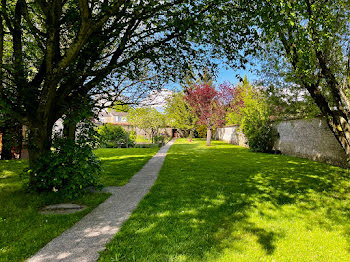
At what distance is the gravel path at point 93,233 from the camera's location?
2.89 metres

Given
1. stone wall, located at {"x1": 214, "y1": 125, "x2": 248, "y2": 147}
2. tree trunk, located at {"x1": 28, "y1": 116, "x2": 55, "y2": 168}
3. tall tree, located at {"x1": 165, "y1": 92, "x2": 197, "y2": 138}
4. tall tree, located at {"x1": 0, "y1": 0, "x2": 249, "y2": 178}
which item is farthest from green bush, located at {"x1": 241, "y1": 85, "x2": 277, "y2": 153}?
tree trunk, located at {"x1": 28, "y1": 116, "x2": 55, "y2": 168}

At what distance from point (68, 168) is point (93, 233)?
1886mm

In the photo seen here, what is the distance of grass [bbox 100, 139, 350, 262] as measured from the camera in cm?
298

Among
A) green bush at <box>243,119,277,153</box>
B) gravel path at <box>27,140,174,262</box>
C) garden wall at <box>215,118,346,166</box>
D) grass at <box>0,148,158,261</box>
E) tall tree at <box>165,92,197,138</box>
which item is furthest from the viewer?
tall tree at <box>165,92,197,138</box>

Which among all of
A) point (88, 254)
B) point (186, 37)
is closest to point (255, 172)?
point (186, 37)

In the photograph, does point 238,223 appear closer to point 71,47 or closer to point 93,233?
point 93,233

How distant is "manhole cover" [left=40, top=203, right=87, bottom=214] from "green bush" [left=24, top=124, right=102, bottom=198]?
9.7 inches

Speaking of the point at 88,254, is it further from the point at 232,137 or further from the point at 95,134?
the point at 232,137

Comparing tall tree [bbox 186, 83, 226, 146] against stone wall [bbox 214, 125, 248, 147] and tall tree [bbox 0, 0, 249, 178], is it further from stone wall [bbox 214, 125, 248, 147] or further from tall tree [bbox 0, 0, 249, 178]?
tall tree [bbox 0, 0, 249, 178]

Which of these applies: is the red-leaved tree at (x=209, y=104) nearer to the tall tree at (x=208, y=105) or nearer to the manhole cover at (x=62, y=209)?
the tall tree at (x=208, y=105)

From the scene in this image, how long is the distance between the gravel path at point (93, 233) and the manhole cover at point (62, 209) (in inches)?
17.3

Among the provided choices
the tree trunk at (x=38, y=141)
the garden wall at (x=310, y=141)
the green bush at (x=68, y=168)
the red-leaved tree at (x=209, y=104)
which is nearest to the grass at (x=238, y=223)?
the green bush at (x=68, y=168)

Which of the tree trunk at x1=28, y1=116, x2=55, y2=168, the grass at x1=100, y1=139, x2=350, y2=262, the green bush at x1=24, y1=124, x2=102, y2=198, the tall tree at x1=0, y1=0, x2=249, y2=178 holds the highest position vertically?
the tall tree at x1=0, y1=0, x2=249, y2=178

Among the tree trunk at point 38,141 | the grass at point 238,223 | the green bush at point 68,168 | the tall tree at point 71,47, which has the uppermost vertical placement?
the tall tree at point 71,47
